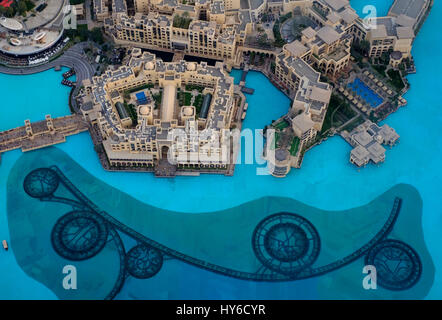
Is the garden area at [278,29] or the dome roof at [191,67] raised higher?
the garden area at [278,29]

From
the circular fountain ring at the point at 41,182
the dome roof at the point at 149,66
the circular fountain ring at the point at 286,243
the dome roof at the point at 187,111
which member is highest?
the dome roof at the point at 149,66

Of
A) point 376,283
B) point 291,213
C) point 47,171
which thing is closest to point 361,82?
point 291,213

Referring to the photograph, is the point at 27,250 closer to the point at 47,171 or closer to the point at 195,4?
the point at 47,171

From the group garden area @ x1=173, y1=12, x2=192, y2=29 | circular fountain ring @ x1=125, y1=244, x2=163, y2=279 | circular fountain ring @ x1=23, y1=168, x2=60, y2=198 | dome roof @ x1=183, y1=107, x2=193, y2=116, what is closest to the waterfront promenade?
circular fountain ring @ x1=23, y1=168, x2=60, y2=198

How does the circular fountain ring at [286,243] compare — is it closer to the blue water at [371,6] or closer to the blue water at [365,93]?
the blue water at [365,93]

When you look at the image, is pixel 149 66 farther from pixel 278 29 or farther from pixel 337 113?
pixel 337 113

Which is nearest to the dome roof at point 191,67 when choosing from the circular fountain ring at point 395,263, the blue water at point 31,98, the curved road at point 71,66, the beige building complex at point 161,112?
the beige building complex at point 161,112

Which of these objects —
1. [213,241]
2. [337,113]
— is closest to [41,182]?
[213,241]

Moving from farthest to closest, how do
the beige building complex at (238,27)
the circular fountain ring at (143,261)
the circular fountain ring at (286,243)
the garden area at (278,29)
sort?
the garden area at (278,29)
the beige building complex at (238,27)
the circular fountain ring at (286,243)
the circular fountain ring at (143,261)
